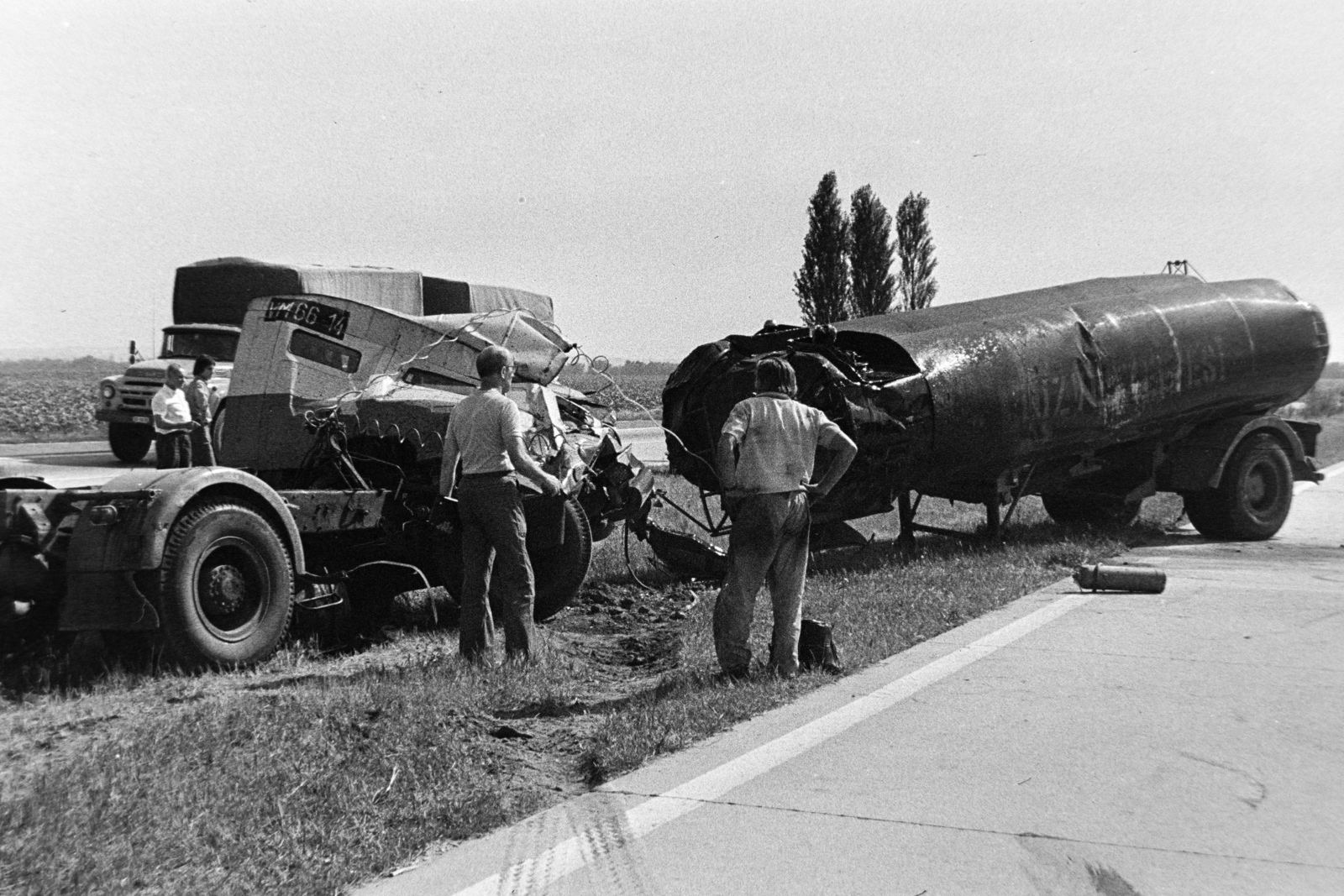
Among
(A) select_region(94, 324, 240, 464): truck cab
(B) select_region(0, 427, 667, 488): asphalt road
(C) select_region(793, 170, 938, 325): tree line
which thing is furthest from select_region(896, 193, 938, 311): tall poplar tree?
(A) select_region(94, 324, 240, 464): truck cab

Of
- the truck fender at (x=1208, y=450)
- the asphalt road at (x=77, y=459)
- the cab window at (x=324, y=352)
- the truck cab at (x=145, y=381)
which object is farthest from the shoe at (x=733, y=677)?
the truck cab at (x=145, y=381)

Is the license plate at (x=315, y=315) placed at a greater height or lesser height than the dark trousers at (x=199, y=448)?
greater

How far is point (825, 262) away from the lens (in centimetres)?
4675

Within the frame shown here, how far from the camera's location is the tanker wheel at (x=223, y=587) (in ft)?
22.6

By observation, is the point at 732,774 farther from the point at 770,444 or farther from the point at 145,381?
the point at 145,381

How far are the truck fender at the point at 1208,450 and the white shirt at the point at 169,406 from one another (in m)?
11.3

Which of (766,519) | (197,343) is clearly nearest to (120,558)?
(766,519)

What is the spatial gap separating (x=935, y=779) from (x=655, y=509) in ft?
36.0

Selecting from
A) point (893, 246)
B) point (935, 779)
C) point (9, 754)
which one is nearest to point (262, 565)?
point (9, 754)

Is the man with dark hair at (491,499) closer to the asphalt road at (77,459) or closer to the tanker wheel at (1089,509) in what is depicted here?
the tanker wheel at (1089,509)

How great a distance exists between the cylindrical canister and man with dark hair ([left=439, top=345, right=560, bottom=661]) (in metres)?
4.78

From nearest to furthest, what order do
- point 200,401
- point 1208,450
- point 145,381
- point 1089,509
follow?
point 1208,450 → point 200,401 → point 1089,509 → point 145,381

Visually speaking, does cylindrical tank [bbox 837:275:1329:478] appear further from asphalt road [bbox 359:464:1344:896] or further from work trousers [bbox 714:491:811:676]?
work trousers [bbox 714:491:811:676]

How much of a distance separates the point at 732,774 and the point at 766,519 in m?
2.08
